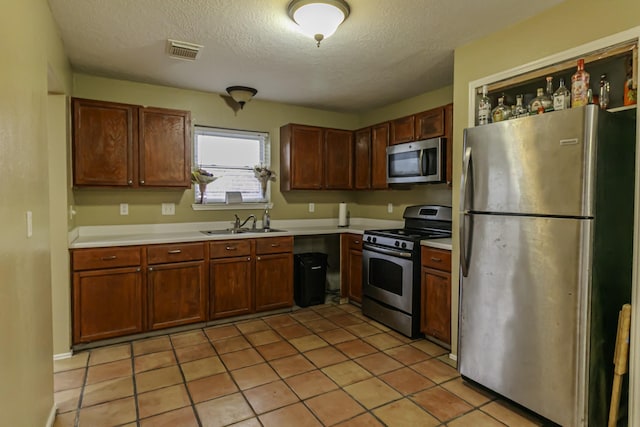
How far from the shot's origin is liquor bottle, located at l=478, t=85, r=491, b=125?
2.55 meters

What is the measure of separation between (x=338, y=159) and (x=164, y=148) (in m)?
2.05

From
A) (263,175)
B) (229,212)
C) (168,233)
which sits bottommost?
(168,233)

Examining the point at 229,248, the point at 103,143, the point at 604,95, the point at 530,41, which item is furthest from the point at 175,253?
the point at 604,95

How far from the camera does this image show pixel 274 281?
3854mm

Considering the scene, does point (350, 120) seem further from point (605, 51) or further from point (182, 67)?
point (605, 51)

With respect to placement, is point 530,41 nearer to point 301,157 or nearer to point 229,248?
point 301,157

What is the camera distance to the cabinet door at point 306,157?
4.36 m

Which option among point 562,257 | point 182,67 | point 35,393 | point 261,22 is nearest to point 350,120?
point 182,67

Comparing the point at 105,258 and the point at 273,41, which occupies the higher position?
the point at 273,41

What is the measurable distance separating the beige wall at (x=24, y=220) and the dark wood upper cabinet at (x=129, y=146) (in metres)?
1.16

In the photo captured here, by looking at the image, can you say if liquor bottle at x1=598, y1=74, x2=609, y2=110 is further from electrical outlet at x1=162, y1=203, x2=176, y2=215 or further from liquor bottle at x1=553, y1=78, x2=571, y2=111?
electrical outlet at x1=162, y1=203, x2=176, y2=215

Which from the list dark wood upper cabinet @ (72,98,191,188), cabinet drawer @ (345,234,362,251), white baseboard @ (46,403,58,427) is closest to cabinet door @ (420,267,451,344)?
cabinet drawer @ (345,234,362,251)

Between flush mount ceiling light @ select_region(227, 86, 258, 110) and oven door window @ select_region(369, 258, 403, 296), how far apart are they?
7.03 feet

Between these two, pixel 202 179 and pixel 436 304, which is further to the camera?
pixel 202 179
